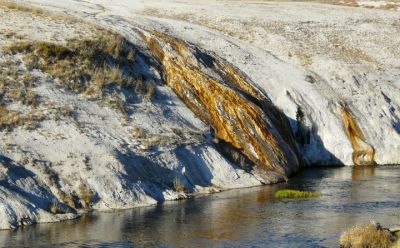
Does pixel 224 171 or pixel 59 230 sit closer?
pixel 59 230

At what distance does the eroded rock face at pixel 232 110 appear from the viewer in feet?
138

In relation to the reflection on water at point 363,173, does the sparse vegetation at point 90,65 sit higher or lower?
higher

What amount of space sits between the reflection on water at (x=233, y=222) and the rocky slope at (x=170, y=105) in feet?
5.74

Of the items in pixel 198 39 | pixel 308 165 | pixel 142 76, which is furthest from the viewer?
pixel 198 39

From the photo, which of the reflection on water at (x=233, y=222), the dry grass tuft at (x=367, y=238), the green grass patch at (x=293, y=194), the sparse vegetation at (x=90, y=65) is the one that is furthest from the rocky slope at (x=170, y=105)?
the dry grass tuft at (x=367, y=238)

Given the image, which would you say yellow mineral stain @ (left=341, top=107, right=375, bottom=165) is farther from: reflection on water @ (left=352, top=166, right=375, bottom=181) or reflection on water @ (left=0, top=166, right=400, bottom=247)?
reflection on water @ (left=0, top=166, right=400, bottom=247)

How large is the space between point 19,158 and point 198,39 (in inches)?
1038

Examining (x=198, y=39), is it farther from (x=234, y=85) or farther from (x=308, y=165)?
(x=308, y=165)

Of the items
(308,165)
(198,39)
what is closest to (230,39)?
(198,39)

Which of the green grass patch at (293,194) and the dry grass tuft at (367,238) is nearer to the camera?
the dry grass tuft at (367,238)

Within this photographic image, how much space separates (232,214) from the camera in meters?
31.4

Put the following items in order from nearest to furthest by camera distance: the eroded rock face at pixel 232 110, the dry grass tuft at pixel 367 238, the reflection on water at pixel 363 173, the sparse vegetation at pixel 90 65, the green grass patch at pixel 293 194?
1. the dry grass tuft at pixel 367 238
2. the green grass patch at pixel 293 194
3. the sparse vegetation at pixel 90 65
4. the eroded rock face at pixel 232 110
5. the reflection on water at pixel 363 173

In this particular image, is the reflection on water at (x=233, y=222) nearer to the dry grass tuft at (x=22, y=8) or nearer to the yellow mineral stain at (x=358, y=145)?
the yellow mineral stain at (x=358, y=145)

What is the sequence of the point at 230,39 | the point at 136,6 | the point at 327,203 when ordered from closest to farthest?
the point at 327,203 < the point at 230,39 < the point at 136,6
